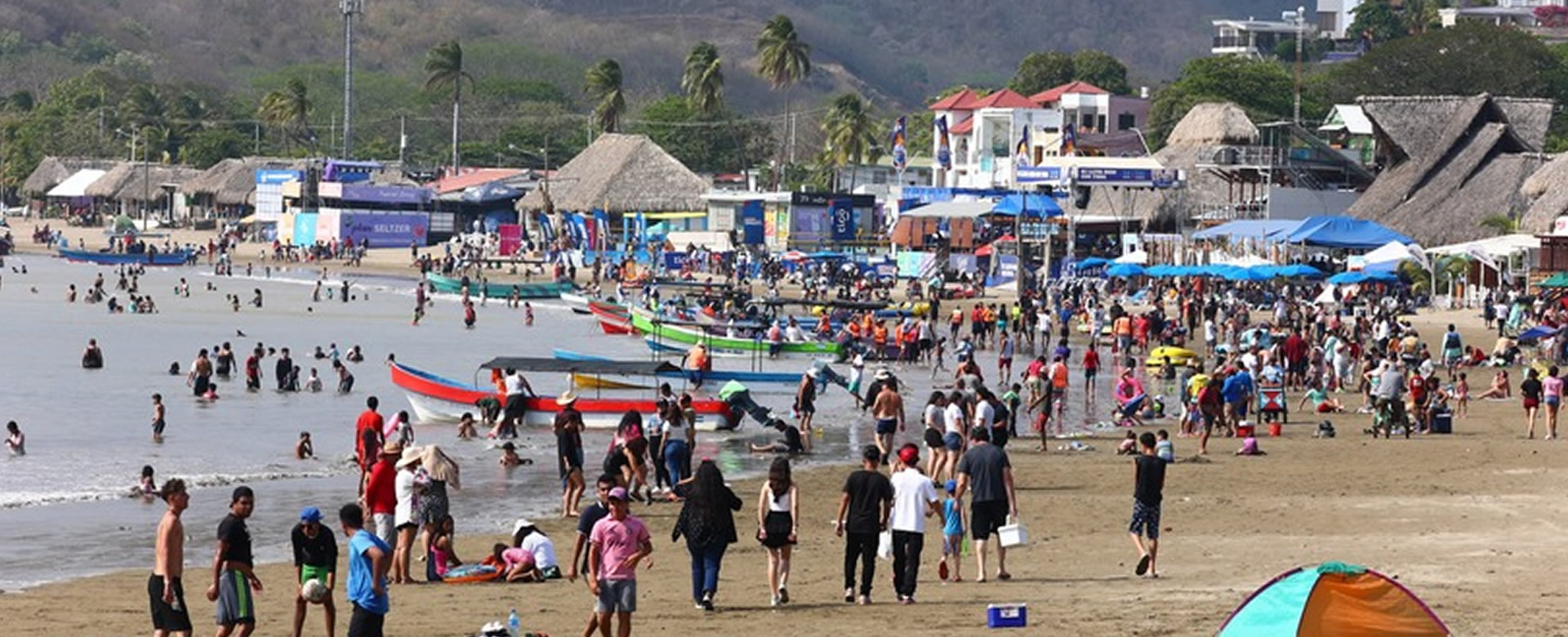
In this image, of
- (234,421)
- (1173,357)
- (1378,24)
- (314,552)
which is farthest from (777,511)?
(1378,24)

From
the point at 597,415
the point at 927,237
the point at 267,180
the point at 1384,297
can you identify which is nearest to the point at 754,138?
the point at 267,180

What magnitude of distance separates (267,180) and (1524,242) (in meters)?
69.0

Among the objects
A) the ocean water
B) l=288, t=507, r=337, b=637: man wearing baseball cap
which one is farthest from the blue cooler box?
the ocean water

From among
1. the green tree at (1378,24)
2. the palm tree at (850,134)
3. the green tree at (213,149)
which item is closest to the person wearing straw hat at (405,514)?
the palm tree at (850,134)

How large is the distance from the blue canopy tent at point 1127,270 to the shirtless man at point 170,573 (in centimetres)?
4763

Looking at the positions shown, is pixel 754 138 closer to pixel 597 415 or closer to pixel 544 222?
pixel 544 222

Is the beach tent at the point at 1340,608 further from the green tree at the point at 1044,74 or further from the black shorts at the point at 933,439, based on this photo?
the green tree at the point at 1044,74

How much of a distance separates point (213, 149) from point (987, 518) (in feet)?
395

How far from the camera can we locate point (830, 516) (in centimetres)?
2203

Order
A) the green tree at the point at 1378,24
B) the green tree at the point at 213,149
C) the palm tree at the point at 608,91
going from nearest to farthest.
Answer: the palm tree at the point at 608,91
the green tree at the point at 213,149
the green tree at the point at 1378,24

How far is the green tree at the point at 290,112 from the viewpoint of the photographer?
13900 centimetres

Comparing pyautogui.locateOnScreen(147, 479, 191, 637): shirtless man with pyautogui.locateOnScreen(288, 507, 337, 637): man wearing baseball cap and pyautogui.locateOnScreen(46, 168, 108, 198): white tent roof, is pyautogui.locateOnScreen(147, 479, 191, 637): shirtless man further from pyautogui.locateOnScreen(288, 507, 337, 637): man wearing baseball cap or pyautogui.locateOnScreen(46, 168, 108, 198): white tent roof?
pyautogui.locateOnScreen(46, 168, 108, 198): white tent roof

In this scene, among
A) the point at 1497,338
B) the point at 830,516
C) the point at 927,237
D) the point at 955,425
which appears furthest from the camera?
the point at 927,237

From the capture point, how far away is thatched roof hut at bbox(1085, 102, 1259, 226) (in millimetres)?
74625
